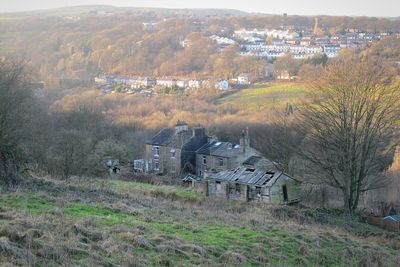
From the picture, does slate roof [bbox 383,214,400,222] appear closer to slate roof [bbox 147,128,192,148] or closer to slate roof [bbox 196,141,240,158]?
slate roof [bbox 196,141,240,158]

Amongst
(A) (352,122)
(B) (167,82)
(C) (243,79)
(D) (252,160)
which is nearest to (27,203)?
(A) (352,122)

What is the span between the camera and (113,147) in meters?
45.5

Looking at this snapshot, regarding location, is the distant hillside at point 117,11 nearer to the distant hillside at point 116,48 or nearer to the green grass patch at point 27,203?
the distant hillside at point 116,48

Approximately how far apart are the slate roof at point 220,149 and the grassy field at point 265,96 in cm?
1925

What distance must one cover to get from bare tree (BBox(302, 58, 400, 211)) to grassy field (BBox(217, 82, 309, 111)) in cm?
3217

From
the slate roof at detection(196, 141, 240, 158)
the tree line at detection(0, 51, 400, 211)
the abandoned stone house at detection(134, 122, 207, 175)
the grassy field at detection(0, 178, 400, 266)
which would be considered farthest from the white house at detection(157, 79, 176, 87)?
the grassy field at detection(0, 178, 400, 266)

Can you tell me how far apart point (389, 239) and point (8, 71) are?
51.6 ft

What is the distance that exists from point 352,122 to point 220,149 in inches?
589

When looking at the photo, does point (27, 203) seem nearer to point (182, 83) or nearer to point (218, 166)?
point (218, 166)

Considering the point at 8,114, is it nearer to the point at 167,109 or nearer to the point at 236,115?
the point at 236,115

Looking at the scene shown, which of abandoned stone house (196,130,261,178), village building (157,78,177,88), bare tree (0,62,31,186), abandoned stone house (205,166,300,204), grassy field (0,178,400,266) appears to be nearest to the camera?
grassy field (0,178,400,266)

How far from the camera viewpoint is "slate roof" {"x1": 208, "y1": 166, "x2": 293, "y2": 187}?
25953 mm

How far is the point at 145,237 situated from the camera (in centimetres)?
1094

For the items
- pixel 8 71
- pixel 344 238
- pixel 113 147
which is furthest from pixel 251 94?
pixel 344 238
